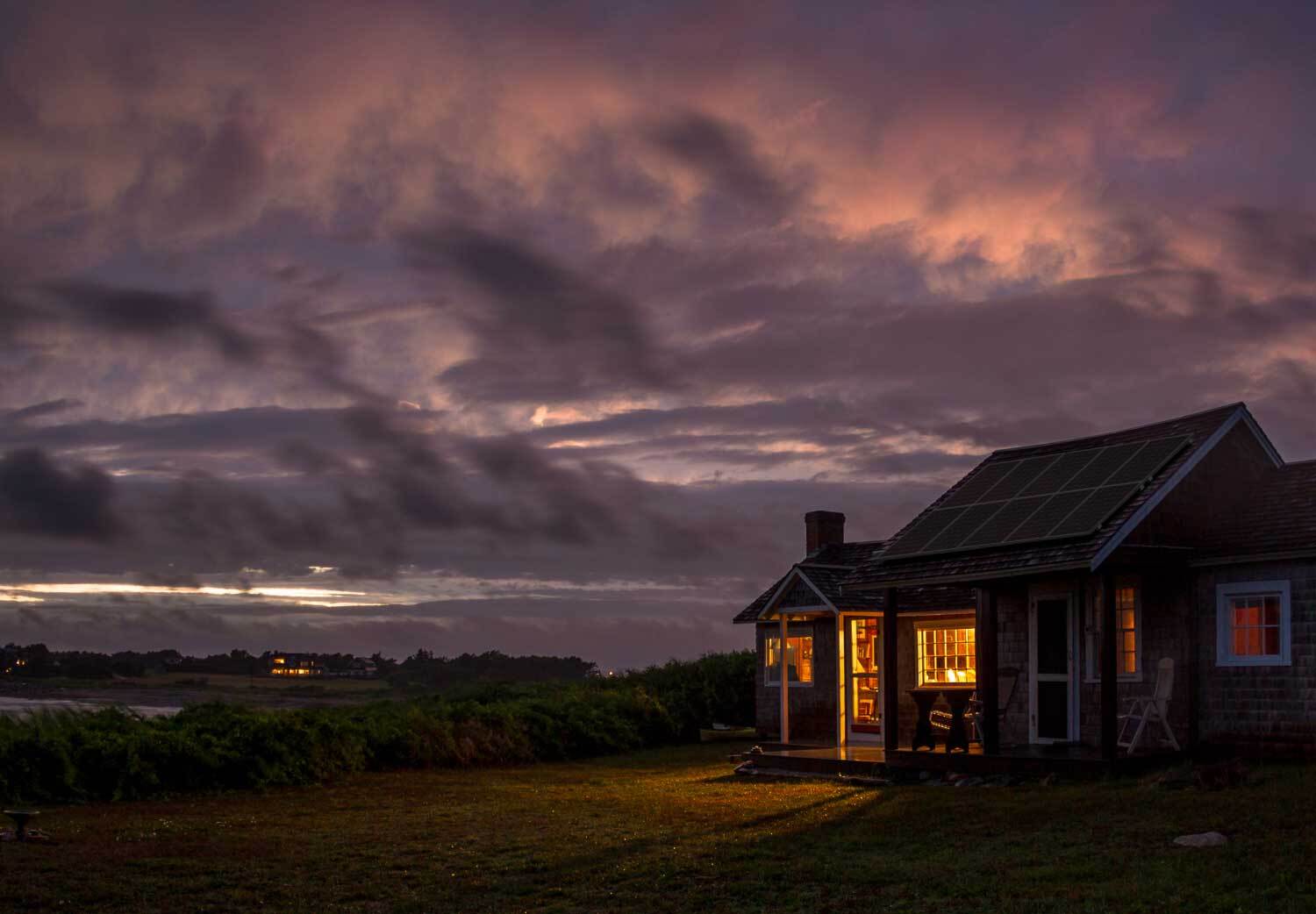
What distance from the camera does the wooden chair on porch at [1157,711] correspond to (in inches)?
750

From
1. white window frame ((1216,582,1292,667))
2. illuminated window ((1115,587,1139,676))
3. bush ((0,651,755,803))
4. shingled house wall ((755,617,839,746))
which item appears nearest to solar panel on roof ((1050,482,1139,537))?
illuminated window ((1115,587,1139,676))

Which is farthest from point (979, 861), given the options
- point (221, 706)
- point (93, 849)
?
point (221, 706)

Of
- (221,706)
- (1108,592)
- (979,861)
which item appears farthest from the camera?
(221,706)

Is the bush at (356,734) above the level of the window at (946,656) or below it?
below

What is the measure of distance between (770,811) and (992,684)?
16.3 ft

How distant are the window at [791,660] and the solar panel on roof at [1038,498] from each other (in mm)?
6688

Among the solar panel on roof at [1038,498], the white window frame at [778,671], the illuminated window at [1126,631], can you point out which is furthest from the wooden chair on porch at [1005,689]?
the white window frame at [778,671]

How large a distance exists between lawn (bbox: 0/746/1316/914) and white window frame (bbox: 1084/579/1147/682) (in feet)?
12.5

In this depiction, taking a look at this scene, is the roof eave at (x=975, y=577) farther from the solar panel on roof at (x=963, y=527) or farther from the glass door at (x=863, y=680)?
the glass door at (x=863, y=680)

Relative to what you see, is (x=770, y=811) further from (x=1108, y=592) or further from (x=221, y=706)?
(x=221, y=706)

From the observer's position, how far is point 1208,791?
1612 cm

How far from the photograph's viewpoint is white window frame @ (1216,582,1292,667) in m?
18.6

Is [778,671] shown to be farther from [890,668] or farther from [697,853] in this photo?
[697,853]

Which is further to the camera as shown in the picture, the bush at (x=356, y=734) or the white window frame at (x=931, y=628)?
the white window frame at (x=931, y=628)
